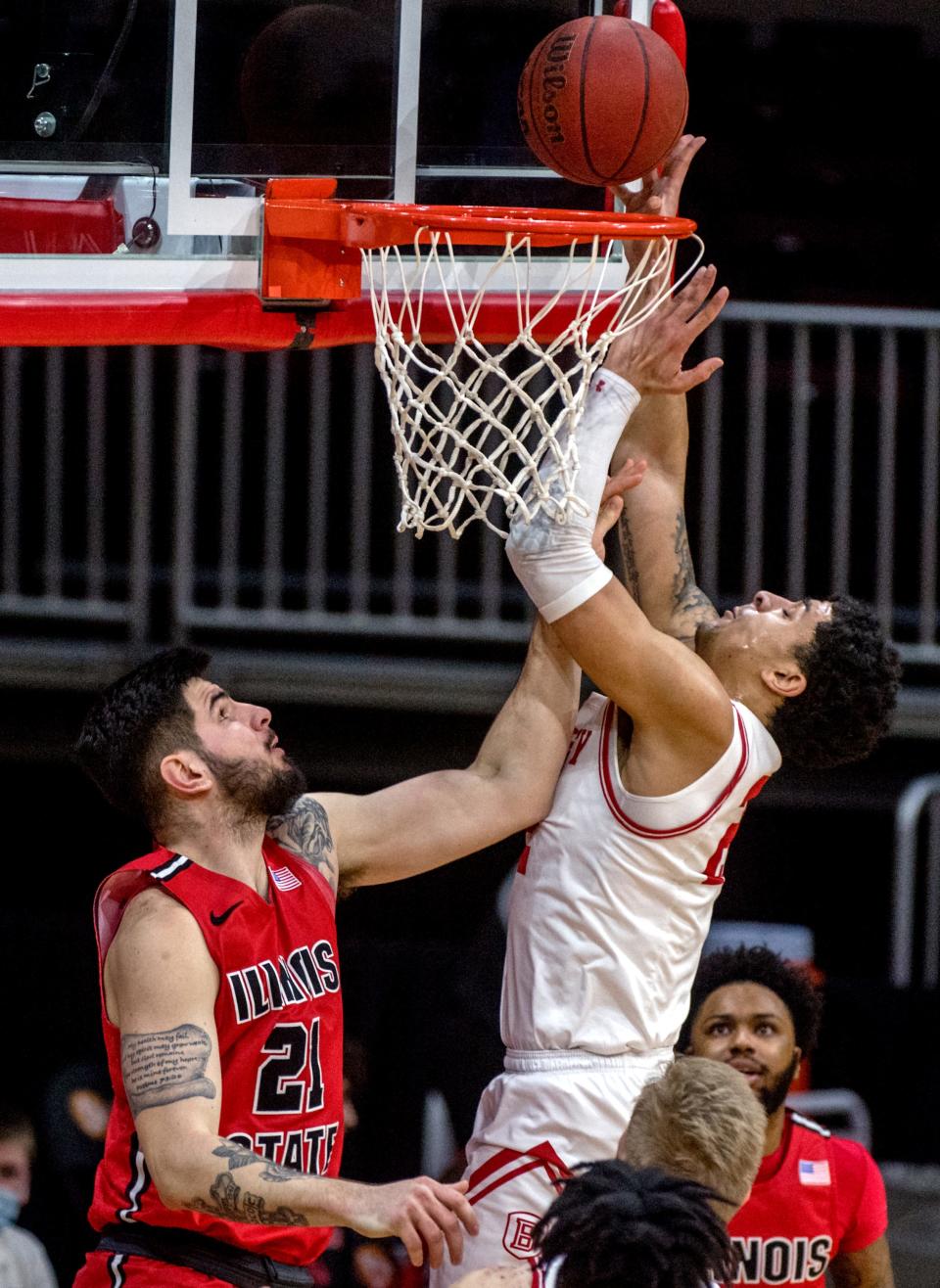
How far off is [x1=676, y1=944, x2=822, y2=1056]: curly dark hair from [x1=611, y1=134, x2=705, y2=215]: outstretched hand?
2.09 meters

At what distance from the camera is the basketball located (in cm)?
A: 355

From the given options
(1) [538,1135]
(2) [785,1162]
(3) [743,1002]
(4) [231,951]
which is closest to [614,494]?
(4) [231,951]

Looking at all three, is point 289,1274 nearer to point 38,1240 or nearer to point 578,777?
point 578,777

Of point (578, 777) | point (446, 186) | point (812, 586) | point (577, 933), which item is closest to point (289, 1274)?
point (577, 933)

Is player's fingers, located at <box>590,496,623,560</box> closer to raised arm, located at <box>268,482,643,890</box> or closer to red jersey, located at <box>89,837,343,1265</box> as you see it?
raised arm, located at <box>268,482,643,890</box>

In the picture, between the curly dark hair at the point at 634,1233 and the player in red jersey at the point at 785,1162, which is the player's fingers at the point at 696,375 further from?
the player in red jersey at the point at 785,1162

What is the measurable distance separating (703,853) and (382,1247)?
2923 mm

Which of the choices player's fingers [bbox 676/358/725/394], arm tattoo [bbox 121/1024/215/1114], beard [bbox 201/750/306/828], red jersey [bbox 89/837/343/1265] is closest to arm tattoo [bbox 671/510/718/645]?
player's fingers [bbox 676/358/725/394]

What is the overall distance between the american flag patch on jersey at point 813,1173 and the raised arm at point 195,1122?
5.96ft

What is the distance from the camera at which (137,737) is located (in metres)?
3.59

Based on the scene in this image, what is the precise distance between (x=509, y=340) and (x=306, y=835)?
1.11 metres

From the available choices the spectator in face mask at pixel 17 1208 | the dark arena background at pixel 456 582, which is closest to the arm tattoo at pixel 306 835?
the dark arena background at pixel 456 582

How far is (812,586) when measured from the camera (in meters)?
8.08

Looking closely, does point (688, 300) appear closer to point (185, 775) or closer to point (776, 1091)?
point (185, 775)
